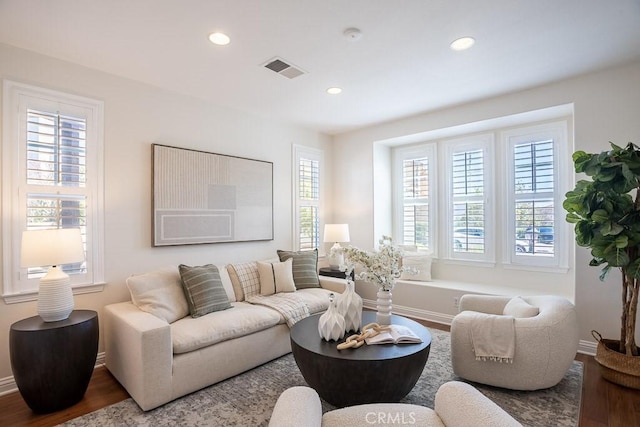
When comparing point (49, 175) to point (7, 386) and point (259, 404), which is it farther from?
point (259, 404)

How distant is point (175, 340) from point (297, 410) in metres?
1.57

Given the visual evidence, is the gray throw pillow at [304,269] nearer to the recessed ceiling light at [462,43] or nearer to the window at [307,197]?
the window at [307,197]

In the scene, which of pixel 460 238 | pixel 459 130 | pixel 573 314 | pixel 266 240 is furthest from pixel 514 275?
pixel 266 240

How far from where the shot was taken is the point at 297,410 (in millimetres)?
1274

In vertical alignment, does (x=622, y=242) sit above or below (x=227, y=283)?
above

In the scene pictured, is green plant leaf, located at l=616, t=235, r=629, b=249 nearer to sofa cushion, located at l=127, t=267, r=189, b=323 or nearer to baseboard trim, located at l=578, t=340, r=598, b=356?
baseboard trim, located at l=578, t=340, r=598, b=356

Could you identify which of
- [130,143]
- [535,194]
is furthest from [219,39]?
[535,194]

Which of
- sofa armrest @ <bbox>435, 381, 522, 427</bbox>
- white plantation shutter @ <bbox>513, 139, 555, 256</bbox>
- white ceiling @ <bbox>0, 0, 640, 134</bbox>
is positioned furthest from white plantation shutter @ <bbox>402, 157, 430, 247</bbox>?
sofa armrest @ <bbox>435, 381, 522, 427</bbox>

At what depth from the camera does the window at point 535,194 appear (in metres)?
3.86

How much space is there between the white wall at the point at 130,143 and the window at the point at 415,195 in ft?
8.16

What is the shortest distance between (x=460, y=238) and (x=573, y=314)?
212 centimetres

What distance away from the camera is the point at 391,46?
8.77 ft

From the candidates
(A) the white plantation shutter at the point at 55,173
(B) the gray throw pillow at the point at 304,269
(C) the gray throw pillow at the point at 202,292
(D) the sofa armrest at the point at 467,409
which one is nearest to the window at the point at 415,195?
(B) the gray throw pillow at the point at 304,269

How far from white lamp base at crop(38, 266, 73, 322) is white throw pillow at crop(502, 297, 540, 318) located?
3468 mm
